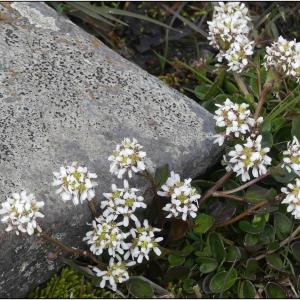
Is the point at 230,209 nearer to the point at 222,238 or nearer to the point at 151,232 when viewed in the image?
the point at 222,238

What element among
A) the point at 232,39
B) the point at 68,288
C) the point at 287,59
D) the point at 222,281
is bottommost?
the point at 68,288

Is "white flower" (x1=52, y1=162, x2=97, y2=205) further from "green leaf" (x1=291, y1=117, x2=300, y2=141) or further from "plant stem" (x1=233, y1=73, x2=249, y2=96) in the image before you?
"plant stem" (x1=233, y1=73, x2=249, y2=96)

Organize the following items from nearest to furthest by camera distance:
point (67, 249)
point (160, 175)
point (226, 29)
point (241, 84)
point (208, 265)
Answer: point (67, 249) < point (160, 175) < point (208, 265) < point (226, 29) < point (241, 84)

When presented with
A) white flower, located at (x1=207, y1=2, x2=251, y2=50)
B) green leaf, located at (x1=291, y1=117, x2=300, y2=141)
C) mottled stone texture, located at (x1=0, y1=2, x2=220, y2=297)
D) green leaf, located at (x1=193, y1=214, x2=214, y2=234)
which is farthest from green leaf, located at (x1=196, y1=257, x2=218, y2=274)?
white flower, located at (x1=207, y1=2, x2=251, y2=50)

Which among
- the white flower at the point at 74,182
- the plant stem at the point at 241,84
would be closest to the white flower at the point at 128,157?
the white flower at the point at 74,182

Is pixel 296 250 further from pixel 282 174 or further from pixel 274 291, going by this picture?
pixel 282 174

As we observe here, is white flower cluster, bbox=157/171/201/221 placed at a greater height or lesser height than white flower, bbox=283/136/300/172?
lesser

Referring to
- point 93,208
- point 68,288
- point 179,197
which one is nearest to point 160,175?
point 179,197
